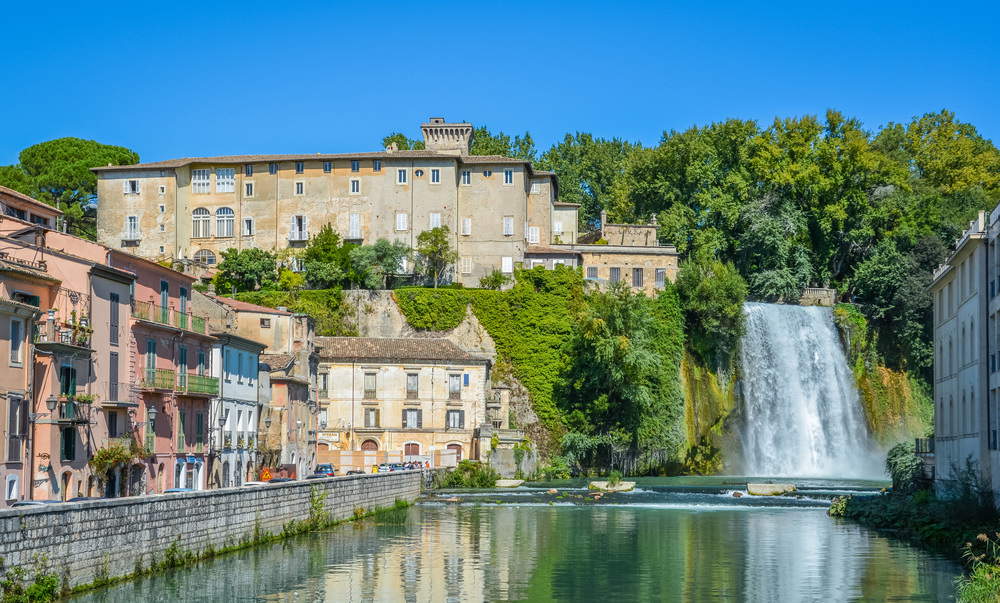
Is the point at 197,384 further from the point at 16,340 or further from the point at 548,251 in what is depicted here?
the point at 548,251

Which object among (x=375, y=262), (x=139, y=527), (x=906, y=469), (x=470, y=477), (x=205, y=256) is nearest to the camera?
(x=139, y=527)

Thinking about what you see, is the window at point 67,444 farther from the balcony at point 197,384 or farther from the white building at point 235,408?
the white building at point 235,408

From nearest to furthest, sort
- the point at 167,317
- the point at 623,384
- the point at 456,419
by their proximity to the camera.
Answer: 1. the point at 167,317
2. the point at 623,384
3. the point at 456,419

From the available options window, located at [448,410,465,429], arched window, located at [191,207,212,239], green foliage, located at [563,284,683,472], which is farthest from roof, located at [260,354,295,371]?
arched window, located at [191,207,212,239]

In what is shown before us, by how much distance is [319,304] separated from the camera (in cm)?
7900

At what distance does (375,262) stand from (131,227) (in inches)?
704

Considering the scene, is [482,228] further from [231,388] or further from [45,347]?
[45,347]

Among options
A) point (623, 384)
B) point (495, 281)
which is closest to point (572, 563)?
point (623, 384)

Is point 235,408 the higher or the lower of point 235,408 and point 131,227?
the lower

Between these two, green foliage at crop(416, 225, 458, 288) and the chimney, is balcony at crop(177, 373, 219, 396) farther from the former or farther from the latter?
the chimney

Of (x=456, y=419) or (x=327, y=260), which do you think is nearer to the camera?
(x=456, y=419)

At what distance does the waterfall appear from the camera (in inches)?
3076

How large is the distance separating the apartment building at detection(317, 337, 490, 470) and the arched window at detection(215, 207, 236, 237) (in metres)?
16.3

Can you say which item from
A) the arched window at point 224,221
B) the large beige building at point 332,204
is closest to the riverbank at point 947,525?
the large beige building at point 332,204
